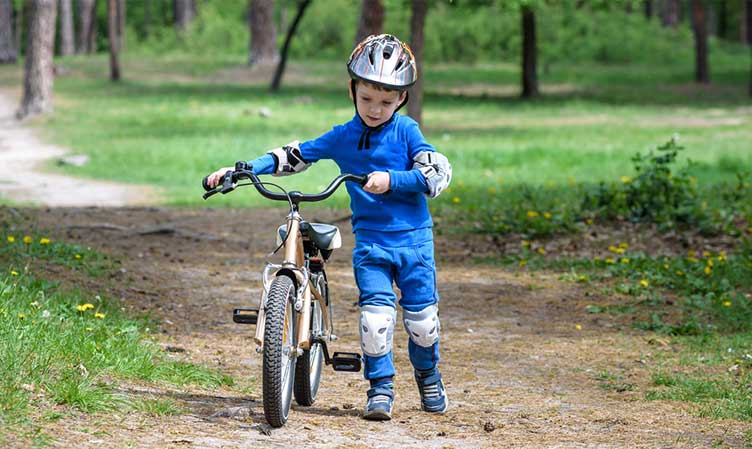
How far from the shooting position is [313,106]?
26891 mm

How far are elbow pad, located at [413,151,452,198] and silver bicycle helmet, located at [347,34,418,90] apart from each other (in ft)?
1.09

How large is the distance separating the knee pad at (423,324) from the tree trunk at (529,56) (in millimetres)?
26329

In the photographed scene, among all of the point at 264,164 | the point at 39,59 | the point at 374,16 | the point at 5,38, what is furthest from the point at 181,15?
the point at 264,164

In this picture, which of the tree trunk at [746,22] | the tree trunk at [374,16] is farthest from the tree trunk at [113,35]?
the tree trunk at [746,22]

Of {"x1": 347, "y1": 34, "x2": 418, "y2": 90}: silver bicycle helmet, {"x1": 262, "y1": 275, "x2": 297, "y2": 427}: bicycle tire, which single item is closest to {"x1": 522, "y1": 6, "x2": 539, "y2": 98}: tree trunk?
{"x1": 347, "y1": 34, "x2": 418, "y2": 90}: silver bicycle helmet

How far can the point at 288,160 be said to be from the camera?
5316 millimetres

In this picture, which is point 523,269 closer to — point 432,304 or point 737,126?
point 432,304

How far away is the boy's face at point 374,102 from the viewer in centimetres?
514

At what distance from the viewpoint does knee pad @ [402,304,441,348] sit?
17.4 ft

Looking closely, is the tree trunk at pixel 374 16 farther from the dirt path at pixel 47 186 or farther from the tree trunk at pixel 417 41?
the dirt path at pixel 47 186

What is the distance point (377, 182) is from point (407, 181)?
0.18 m

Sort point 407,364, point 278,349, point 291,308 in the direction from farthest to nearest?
point 407,364, point 291,308, point 278,349

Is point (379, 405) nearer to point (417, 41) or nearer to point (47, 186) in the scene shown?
point (47, 186)

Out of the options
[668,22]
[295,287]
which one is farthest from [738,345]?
[668,22]
